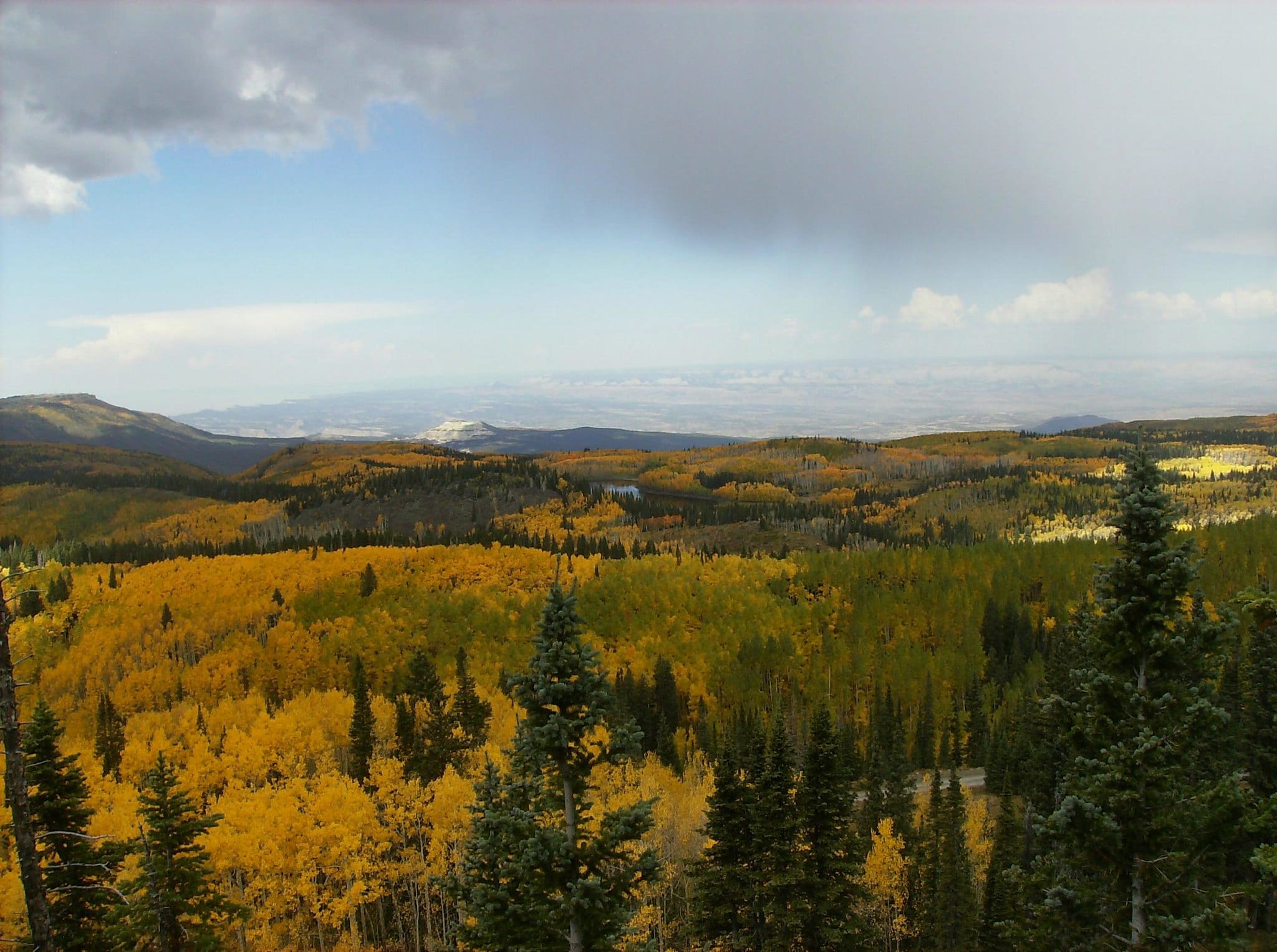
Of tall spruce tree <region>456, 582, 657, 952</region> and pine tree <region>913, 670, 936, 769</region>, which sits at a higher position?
tall spruce tree <region>456, 582, 657, 952</region>

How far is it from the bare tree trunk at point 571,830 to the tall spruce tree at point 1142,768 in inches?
473

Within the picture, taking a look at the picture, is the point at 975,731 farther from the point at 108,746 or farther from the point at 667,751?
the point at 108,746

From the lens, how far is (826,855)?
34219 millimetres

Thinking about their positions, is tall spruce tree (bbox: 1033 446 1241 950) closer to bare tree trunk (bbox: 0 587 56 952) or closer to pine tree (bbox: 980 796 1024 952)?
bare tree trunk (bbox: 0 587 56 952)

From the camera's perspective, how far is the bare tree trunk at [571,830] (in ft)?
68.4

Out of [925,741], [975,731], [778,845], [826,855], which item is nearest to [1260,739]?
Answer: [826,855]

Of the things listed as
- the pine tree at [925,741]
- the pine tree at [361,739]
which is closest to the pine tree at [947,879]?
the pine tree at [925,741]

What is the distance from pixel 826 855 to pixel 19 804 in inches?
1188

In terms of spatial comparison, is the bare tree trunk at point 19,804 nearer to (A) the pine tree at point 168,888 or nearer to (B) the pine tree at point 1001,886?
(A) the pine tree at point 168,888

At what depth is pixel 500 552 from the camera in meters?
190

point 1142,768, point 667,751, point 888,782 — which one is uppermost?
point 1142,768

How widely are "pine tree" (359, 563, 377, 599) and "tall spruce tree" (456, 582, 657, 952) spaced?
145m

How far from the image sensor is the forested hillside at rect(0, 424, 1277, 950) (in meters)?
19.4

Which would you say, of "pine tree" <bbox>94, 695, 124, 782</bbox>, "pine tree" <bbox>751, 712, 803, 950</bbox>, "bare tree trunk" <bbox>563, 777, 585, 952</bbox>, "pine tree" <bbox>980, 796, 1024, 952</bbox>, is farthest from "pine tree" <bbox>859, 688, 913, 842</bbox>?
"pine tree" <bbox>94, 695, 124, 782</bbox>
